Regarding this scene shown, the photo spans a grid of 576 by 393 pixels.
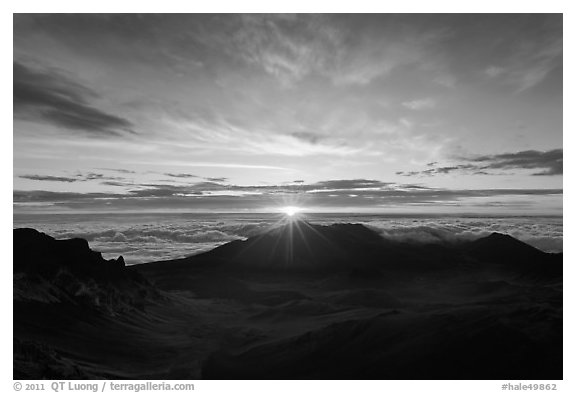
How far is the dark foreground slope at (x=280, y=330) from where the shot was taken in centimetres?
3309

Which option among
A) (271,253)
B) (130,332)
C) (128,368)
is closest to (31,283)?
(130,332)

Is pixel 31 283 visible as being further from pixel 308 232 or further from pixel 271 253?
pixel 308 232

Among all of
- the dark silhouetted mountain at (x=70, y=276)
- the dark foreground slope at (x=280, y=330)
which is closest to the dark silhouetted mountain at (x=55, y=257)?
the dark silhouetted mountain at (x=70, y=276)

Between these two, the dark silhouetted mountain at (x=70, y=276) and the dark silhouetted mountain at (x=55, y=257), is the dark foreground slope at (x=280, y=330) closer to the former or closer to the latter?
the dark silhouetted mountain at (x=70, y=276)

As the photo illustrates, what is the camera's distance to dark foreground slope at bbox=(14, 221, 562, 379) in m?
33.1

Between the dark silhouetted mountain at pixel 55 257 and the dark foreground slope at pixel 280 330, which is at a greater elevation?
the dark silhouetted mountain at pixel 55 257

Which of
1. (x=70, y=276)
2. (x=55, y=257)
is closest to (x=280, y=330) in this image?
(x=70, y=276)

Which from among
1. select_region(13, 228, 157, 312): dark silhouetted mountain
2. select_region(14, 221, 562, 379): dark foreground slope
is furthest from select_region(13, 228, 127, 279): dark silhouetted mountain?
select_region(14, 221, 562, 379): dark foreground slope

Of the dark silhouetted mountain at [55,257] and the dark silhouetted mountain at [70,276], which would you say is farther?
the dark silhouetted mountain at [55,257]

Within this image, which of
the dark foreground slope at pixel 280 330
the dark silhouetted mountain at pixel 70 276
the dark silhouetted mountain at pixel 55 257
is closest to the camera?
the dark foreground slope at pixel 280 330

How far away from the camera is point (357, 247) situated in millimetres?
156875

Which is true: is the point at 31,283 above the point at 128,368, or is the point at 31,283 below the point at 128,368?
above

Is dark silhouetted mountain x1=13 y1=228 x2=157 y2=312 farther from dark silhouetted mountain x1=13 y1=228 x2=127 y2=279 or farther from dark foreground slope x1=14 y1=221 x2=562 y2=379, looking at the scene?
dark foreground slope x1=14 y1=221 x2=562 y2=379
